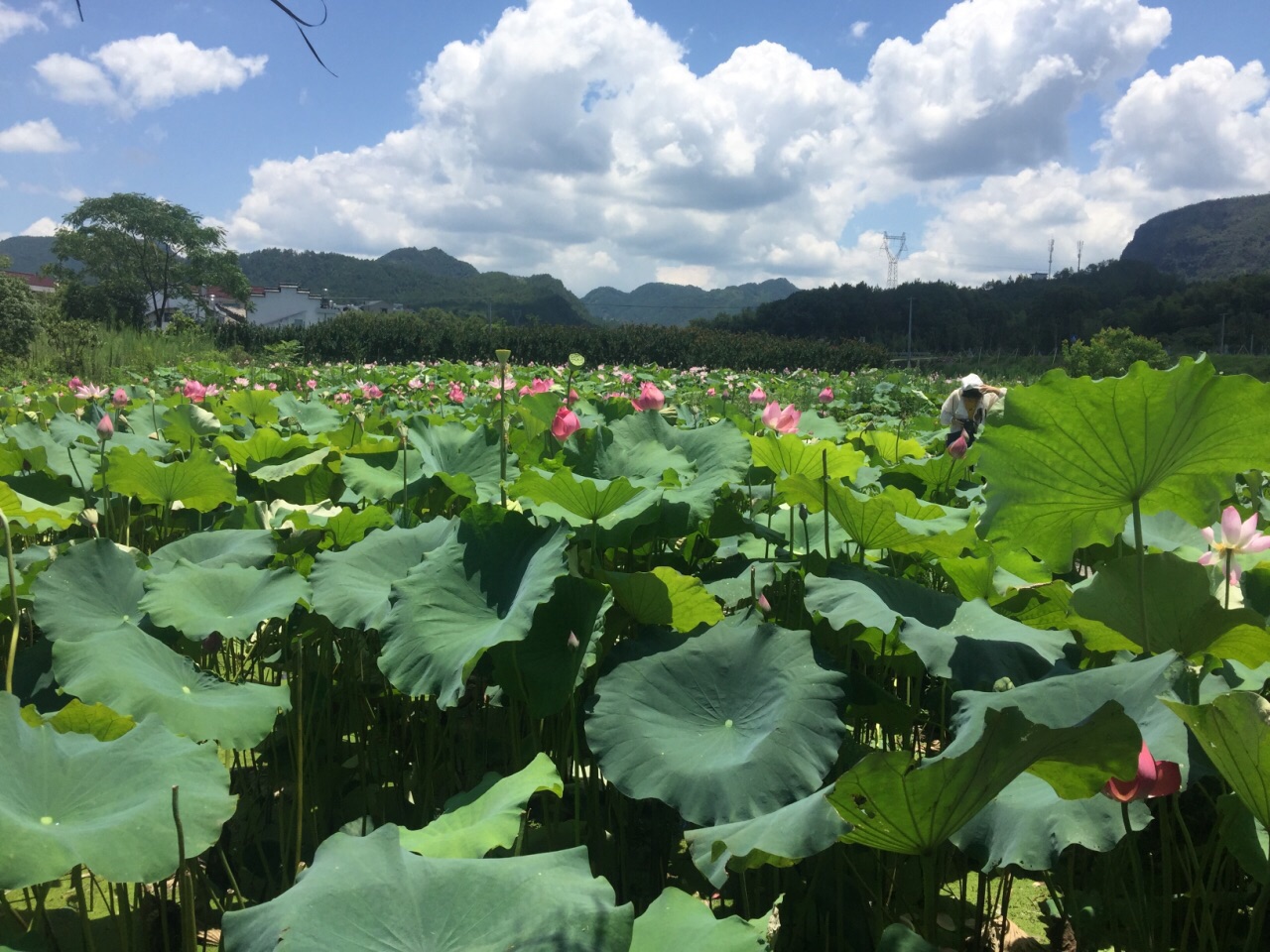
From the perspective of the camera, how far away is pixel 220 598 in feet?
4.59

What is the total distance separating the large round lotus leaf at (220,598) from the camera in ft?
4.22

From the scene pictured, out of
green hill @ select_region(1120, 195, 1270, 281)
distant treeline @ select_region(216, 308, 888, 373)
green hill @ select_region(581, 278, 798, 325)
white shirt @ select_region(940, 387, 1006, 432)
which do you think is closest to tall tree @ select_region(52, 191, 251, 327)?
distant treeline @ select_region(216, 308, 888, 373)

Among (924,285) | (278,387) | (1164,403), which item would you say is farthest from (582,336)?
(924,285)

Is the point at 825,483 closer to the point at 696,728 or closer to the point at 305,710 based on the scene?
the point at 696,728

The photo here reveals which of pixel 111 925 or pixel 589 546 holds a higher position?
pixel 589 546

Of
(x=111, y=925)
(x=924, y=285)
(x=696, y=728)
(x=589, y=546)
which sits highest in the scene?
(x=924, y=285)

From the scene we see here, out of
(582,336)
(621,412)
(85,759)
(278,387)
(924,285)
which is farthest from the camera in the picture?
(924,285)

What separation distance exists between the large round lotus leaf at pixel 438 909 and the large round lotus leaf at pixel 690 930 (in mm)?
76

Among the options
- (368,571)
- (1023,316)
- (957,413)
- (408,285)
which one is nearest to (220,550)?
(368,571)

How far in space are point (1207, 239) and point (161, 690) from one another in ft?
410

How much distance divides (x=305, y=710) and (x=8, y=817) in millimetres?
878

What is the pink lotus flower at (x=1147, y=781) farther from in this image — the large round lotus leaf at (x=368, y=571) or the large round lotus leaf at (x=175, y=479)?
the large round lotus leaf at (x=175, y=479)

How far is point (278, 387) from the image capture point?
657 centimetres

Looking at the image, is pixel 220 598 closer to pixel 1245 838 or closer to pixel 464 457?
pixel 464 457
